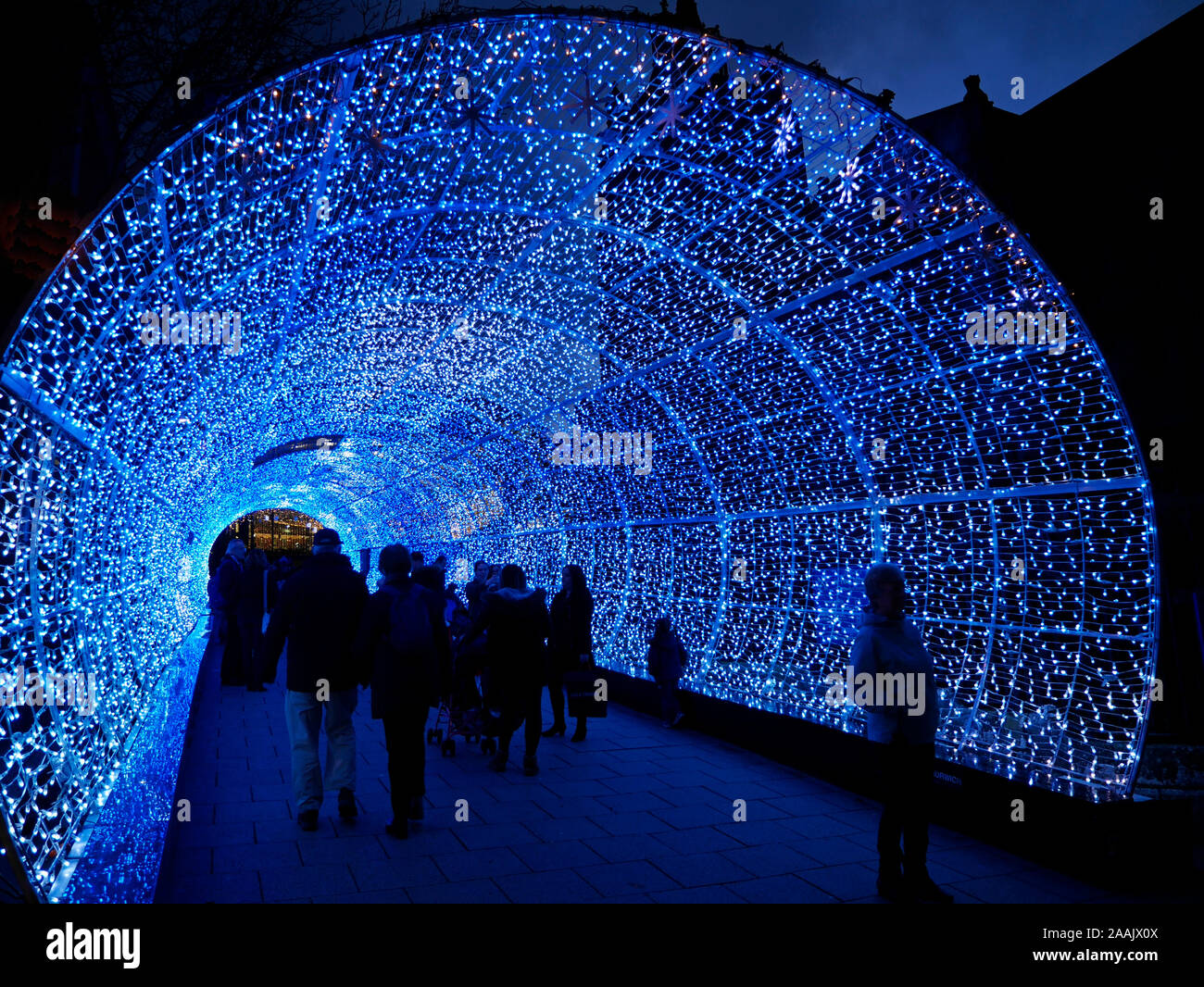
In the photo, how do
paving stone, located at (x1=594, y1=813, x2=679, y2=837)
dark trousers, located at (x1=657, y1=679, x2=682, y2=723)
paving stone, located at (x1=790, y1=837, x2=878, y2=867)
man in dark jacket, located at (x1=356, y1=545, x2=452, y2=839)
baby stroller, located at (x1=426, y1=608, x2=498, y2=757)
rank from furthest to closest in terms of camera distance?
dark trousers, located at (x1=657, y1=679, x2=682, y2=723) → baby stroller, located at (x1=426, y1=608, x2=498, y2=757) → paving stone, located at (x1=594, y1=813, x2=679, y2=837) → man in dark jacket, located at (x1=356, y1=545, x2=452, y2=839) → paving stone, located at (x1=790, y1=837, x2=878, y2=867)

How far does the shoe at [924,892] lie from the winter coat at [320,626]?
3.40 meters

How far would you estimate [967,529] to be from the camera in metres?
7.51

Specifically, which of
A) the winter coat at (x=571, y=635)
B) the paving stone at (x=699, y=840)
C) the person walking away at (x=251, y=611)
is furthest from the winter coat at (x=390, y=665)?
the person walking away at (x=251, y=611)

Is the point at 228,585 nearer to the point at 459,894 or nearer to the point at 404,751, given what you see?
the point at 404,751

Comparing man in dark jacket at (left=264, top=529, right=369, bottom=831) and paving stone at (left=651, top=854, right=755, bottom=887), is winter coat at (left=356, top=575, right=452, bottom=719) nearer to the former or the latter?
man in dark jacket at (left=264, top=529, right=369, bottom=831)

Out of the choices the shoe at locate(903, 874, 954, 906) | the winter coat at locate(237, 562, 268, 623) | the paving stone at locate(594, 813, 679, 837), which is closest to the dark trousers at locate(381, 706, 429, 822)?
the paving stone at locate(594, 813, 679, 837)

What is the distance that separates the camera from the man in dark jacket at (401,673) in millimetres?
5469

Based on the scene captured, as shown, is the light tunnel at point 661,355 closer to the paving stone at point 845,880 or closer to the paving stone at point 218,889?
the paving stone at point 218,889

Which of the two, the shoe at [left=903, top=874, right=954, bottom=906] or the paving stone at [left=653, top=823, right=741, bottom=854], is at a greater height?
the shoe at [left=903, top=874, right=954, bottom=906]

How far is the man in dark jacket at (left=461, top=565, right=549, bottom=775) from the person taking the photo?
6988mm
